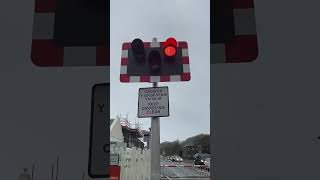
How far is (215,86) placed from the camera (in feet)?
4.12

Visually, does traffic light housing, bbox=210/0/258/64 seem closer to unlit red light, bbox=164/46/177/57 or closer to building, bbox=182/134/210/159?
building, bbox=182/134/210/159

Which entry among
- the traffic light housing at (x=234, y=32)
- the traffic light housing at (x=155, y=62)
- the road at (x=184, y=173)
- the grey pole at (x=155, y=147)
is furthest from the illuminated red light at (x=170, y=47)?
the road at (x=184, y=173)

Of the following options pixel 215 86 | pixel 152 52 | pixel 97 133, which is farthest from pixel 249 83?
Result: pixel 152 52

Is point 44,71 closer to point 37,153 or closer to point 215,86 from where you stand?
point 37,153

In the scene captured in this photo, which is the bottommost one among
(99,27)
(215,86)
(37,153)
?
(37,153)

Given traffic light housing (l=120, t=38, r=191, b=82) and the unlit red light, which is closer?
traffic light housing (l=120, t=38, r=191, b=82)

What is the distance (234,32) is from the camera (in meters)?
1.30

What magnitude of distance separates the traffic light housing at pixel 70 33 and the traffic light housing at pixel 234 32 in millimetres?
319

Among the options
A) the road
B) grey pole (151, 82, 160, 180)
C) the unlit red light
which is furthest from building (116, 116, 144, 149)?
the road

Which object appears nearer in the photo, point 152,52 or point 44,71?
point 44,71

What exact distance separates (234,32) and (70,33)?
18.8 inches

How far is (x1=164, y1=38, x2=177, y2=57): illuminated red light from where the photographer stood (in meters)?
1.60

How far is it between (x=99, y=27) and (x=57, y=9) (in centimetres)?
14

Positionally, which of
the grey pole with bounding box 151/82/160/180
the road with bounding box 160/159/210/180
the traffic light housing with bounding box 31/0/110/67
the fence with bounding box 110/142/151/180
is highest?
the traffic light housing with bounding box 31/0/110/67
